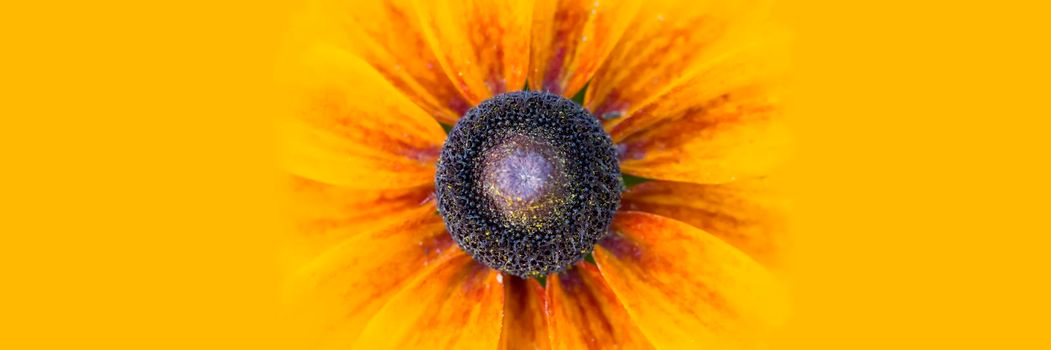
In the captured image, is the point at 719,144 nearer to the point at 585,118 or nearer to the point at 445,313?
the point at 585,118

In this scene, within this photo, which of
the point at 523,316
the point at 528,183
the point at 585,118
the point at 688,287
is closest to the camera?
the point at 528,183

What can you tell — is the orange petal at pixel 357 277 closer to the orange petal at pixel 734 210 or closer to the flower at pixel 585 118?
the flower at pixel 585 118

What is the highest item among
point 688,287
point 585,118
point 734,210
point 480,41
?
point 480,41

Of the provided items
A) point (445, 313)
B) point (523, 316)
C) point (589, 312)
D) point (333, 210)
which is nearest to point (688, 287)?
point (589, 312)

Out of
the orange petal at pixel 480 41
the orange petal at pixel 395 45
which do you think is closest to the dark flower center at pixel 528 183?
the orange petal at pixel 480 41

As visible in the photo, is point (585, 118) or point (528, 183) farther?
point (585, 118)

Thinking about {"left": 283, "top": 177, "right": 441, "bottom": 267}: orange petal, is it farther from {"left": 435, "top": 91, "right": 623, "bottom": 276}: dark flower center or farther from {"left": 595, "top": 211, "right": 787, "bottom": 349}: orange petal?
{"left": 595, "top": 211, "right": 787, "bottom": 349}: orange petal

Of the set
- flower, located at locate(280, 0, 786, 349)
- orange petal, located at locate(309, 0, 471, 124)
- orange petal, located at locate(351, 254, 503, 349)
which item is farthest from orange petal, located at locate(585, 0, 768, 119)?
orange petal, located at locate(351, 254, 503, 349)
